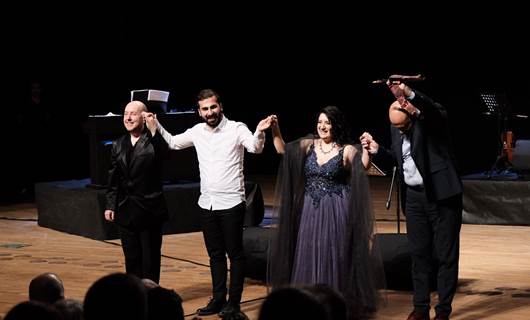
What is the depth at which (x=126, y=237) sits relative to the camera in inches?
251

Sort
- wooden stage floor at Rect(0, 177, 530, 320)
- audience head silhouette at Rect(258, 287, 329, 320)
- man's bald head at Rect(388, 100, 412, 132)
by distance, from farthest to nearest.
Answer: wooden stage floor at Rect(0, 177, 530, 320) < man's bald head at Rect(388, 100, 412, 132) < audience head silhouette at Rect(258, 287, 329, 320)

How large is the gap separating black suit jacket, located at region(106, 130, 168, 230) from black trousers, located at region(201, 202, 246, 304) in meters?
0.33

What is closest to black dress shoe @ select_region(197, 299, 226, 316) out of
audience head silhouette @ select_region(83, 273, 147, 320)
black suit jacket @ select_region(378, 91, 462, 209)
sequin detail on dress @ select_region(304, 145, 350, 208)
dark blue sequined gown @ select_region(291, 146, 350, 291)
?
dark blue sequined gown @ select_region(291, 146, 350, 291)

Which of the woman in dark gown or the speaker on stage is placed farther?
the speaker on stage

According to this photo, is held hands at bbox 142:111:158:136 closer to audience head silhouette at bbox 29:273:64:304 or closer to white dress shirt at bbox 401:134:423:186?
white dress shirt at bbox 401:134:423:186

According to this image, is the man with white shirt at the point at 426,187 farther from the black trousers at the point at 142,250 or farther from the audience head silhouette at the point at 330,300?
the audience head silhouette at the point at 330,300

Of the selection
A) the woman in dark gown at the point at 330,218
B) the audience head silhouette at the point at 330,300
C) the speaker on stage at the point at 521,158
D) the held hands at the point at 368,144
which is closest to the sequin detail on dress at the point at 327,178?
the woman in dark gown at the point at 330,218

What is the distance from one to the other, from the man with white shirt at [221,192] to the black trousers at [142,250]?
1.08ft

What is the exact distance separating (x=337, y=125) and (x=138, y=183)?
4.14 ft

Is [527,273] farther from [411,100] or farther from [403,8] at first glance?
[403,8]

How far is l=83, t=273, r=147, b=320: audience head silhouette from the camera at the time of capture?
2.67 m

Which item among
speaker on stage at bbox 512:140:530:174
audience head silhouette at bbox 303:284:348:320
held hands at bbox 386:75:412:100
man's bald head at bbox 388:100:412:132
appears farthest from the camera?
speaker on stage at bbox 512:140:530:174

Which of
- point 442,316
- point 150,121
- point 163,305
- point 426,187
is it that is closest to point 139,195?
point 150,121

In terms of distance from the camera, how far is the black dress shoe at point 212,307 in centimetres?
634
